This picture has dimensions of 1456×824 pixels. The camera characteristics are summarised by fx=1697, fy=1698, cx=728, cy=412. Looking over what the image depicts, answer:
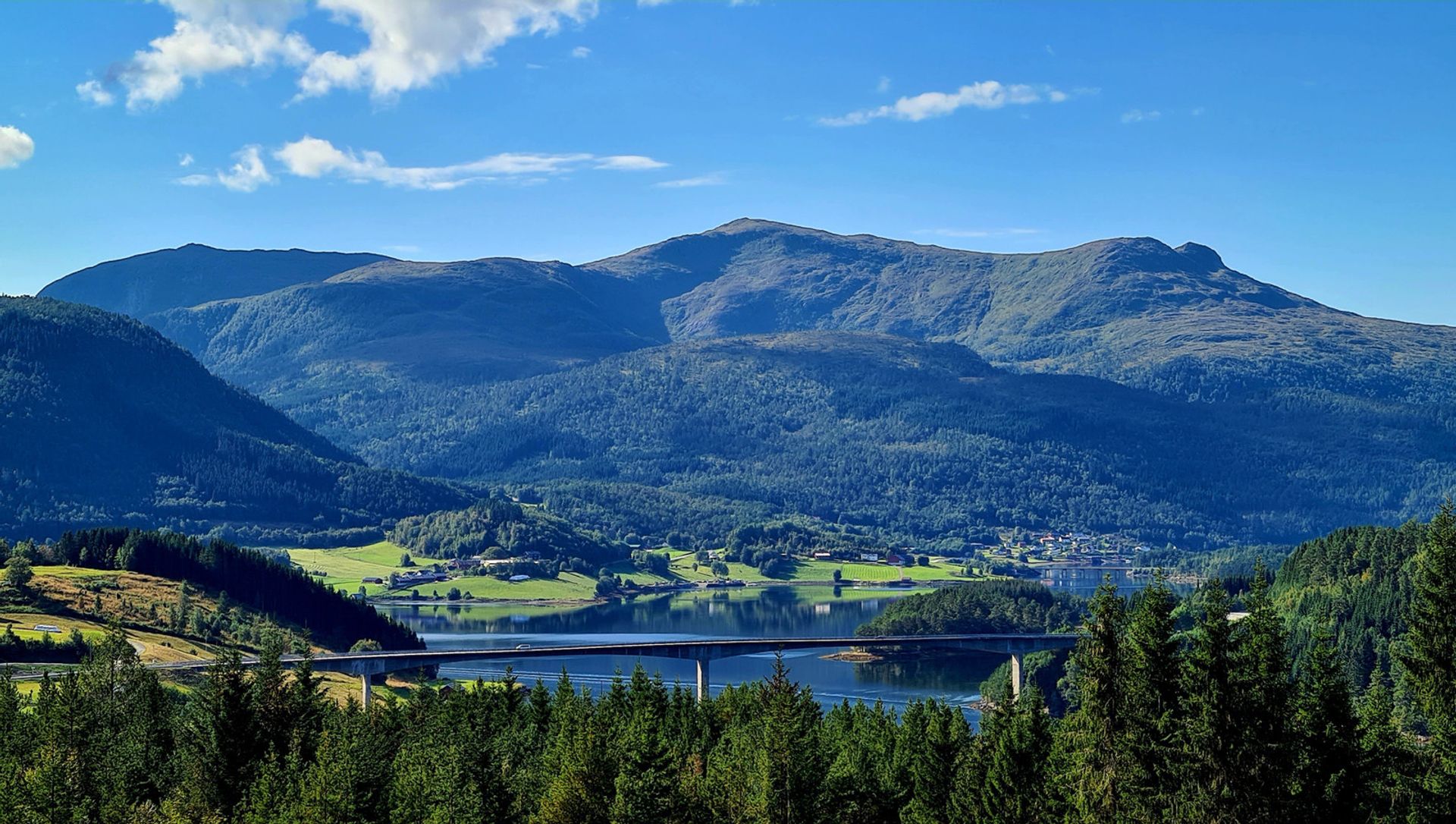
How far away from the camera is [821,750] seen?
229ft

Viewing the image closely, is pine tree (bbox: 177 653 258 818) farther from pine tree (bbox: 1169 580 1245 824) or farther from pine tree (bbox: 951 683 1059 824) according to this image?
pine tree (bbox: 1169 580 1245 824)

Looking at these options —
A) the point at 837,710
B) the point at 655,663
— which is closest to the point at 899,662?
the point at 655,663

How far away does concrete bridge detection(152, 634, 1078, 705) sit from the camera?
493 ft

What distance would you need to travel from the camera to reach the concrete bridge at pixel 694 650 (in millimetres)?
150125

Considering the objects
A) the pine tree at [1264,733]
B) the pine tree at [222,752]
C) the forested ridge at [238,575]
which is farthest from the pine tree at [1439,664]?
the forested ridge at [238,575]

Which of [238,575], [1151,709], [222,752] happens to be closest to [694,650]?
[238,575]

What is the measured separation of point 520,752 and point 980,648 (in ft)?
377

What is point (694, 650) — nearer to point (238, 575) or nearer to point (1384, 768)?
point (238, 575)

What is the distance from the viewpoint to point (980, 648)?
184500 mm

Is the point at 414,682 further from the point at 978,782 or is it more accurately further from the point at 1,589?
the point at 978,782

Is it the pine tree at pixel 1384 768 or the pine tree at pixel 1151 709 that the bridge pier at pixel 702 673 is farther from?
the pine tree at pixel 1151 709

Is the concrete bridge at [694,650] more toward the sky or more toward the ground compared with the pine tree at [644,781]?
more toward the ground

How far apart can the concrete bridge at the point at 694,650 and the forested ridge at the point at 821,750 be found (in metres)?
64.9

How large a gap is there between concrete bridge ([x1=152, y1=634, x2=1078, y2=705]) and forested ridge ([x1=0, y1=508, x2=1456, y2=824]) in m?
64.9
